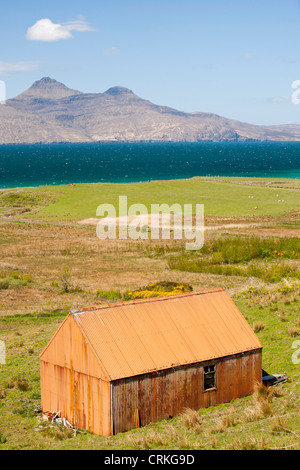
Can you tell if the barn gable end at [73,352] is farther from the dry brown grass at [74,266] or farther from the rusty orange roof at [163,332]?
the dry brown grass at [74,266]

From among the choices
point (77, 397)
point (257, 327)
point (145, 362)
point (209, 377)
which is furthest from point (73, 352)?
point (257, 327)

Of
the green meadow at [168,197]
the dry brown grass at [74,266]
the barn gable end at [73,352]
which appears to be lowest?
the dry brown grass at [74,266]

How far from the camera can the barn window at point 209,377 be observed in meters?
19.3

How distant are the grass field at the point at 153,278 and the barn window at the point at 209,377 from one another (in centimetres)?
83

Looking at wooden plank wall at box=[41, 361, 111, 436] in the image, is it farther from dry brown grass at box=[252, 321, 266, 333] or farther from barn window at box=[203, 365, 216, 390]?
dry brown grass at box=[252, 321, 266, 333]

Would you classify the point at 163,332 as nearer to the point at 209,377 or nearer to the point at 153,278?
the point at 209,377

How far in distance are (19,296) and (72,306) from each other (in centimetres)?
573

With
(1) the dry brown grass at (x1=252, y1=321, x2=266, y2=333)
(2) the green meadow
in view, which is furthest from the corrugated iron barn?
(2) the green meadow

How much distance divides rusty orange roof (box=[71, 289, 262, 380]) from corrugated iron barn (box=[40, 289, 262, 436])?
0.03 metres

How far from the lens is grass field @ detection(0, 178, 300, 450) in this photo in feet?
55.7

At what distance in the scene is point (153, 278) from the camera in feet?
149

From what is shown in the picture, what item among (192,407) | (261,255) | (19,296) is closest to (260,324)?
(192,407)

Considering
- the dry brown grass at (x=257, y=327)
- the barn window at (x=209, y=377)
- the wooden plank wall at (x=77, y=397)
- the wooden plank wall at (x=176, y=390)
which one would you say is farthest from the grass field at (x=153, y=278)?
the barn window at (x=209, y=377)

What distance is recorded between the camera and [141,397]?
1781 centimetres
